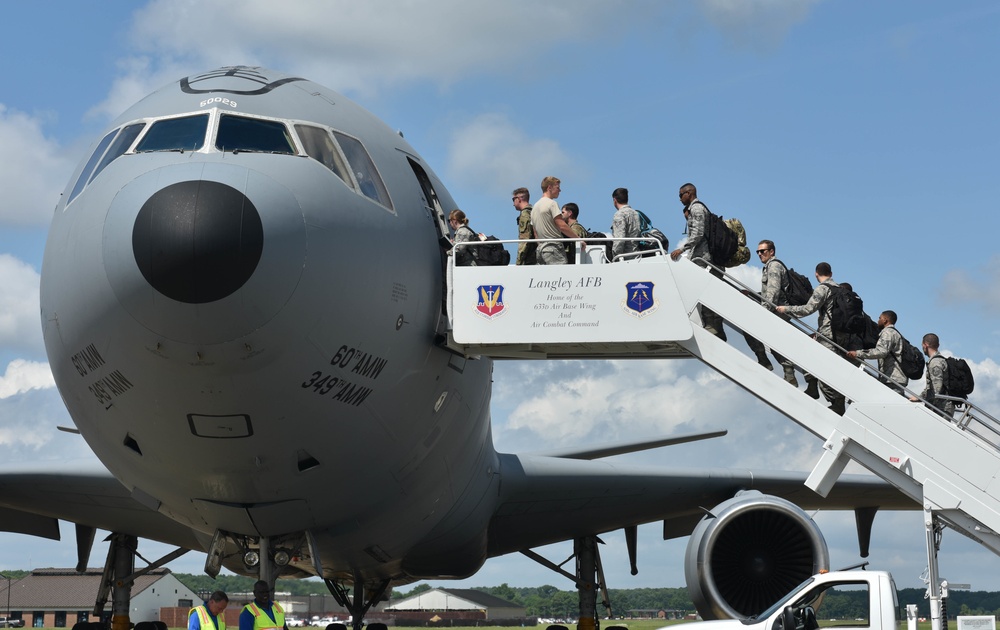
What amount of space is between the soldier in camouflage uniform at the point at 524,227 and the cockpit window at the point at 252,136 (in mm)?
2933

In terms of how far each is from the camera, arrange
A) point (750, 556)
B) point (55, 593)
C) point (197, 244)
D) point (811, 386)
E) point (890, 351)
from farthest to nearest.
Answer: point (55, 593), point (750, 556), point (890, 351), point (811, 386), point (197, 244)

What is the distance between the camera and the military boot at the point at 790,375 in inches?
439

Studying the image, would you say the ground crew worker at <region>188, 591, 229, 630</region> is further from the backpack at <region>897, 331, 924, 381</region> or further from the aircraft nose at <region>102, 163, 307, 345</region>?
the backpack at <region>897, 331, 924, 381</region>

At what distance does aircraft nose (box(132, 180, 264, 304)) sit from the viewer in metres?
7.62

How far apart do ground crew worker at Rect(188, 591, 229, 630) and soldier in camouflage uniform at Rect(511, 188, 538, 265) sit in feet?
14.1

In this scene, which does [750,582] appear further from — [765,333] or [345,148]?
[345,148]

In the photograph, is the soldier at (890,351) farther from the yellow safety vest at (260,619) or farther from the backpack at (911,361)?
the yellow safety vest at (260,619)

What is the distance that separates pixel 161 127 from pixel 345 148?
145cm

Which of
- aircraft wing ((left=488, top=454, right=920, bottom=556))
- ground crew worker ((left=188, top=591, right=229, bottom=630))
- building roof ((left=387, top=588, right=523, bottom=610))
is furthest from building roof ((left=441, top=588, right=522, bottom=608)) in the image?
ground crew worker ((left=188, top=591, right=229, bottom=630))

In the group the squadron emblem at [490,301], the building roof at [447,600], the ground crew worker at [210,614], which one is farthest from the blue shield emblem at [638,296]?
the building roof at [447,600]

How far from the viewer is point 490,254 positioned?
10.8 metres

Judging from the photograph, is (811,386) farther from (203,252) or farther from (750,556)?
(203,252)

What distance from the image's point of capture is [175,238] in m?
7.62

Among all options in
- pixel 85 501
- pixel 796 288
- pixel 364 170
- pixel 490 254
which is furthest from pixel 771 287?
pixel 85 501
